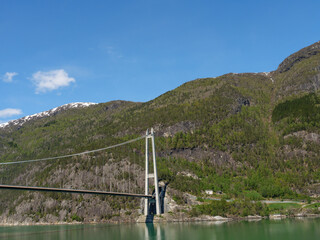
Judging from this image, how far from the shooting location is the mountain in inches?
3935

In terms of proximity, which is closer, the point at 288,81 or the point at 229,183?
the point at 229,183

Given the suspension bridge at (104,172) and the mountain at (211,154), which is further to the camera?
the suspension bridge at (104,172)

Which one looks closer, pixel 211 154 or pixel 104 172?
pixel 104 172

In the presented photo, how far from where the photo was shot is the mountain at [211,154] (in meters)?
99.9

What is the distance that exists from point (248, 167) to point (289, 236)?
71853mm

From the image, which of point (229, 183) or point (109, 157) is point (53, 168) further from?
point (229, 183)

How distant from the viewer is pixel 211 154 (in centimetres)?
12619

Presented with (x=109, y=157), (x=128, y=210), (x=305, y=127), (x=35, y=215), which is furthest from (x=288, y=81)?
(x=35, y=215)

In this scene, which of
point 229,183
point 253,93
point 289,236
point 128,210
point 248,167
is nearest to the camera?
point 289,236

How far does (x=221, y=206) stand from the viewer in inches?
3263

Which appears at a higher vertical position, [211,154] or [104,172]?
[211,154]

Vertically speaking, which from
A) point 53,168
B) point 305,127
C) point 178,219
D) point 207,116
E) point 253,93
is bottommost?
point 178,219

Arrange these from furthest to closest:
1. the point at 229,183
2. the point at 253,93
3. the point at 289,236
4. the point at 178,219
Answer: the point at 253,93 → the point at 229,183 → the point at 178,219 → the point at 289,236

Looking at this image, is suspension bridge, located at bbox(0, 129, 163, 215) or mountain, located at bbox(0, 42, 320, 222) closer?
mountain, located at bbox(0, 42, 320, 222)
